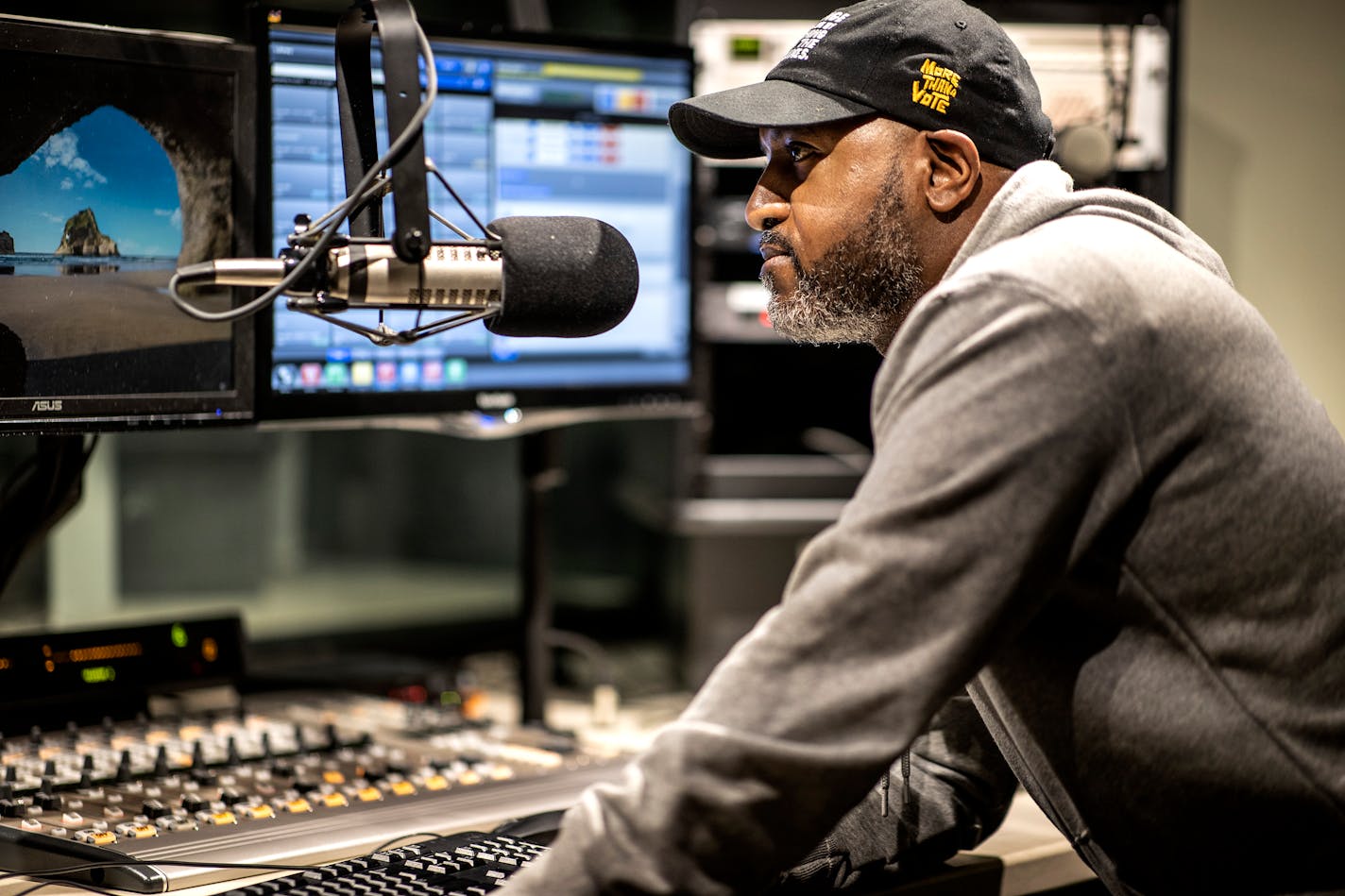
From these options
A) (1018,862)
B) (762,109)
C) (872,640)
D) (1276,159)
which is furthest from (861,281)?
(1276,159)

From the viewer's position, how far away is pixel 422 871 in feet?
3.44

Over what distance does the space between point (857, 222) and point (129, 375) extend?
0.72 metres

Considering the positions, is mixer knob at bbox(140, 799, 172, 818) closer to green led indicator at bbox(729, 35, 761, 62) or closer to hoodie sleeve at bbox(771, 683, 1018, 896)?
hoodie sleeve at bbox(771, 683, 1018, 896)

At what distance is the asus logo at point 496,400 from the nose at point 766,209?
1.70 ft

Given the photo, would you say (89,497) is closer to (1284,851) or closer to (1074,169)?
(1074,169)

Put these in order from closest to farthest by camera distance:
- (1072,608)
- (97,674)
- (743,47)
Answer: (1072,608)
(97,674)
(743,47)

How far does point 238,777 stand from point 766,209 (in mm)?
748

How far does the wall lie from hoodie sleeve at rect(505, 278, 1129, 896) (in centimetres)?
156

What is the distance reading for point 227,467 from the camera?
2.81 meters

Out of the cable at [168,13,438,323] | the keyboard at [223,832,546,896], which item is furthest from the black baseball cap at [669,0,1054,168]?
the keyboard at [223,832,546,896]

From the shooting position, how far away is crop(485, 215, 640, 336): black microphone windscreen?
1.07 meters

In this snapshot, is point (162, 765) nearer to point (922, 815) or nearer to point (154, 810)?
point (154, 810)

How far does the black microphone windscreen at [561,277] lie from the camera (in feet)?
3.52

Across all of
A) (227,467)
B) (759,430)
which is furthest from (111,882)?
(227,467)
